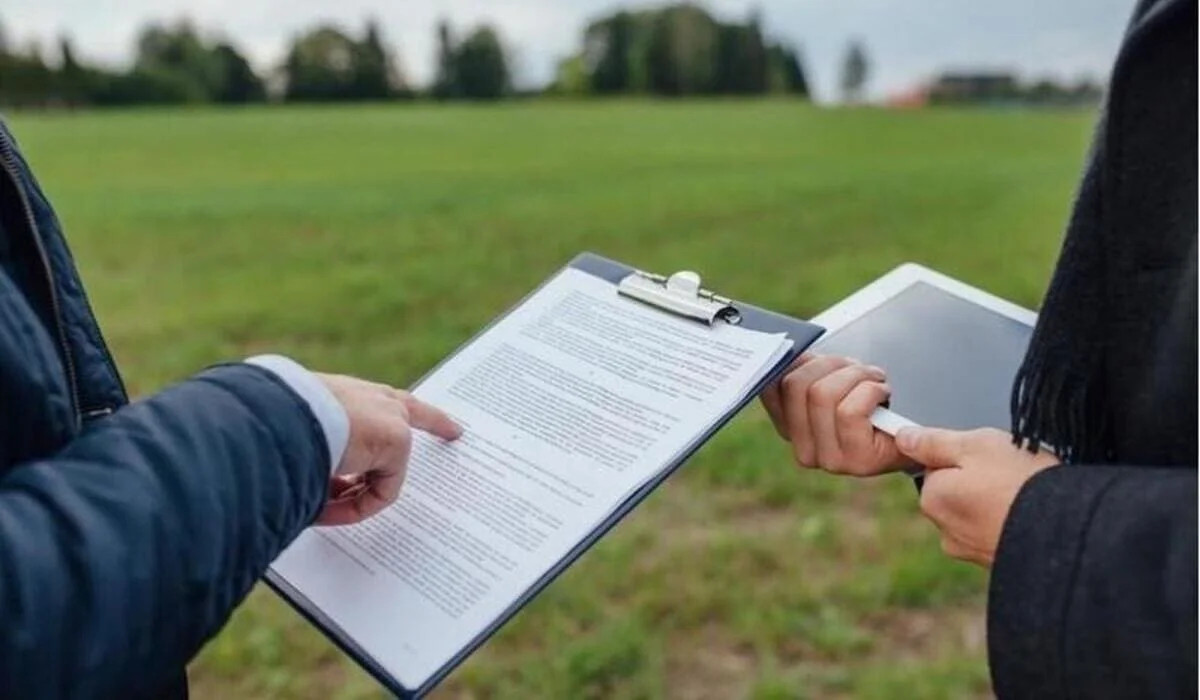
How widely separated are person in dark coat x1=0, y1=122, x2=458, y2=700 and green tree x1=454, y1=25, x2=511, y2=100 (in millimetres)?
15789

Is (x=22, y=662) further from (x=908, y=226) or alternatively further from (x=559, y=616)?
(x=908, y=226)

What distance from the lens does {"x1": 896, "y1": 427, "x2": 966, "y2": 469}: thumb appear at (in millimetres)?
924

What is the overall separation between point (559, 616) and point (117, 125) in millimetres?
11765

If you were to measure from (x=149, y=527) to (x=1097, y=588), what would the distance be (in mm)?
512

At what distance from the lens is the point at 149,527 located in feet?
2.45

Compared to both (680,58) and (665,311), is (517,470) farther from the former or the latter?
(680,58)

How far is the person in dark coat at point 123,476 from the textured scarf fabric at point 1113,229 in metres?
0.43

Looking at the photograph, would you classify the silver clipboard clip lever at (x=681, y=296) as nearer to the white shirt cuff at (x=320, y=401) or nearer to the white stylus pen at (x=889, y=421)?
the white stylus pen at (x=889, y=421)

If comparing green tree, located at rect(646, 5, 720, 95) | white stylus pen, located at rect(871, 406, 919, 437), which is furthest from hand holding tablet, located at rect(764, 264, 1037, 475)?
green tree, located at rect(646, 5, 720, 95)

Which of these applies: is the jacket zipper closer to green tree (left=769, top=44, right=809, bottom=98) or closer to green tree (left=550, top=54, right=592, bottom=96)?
green tree (left=769, top=44, right=809, bottom=98)

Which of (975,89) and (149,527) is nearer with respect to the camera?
(149,527)

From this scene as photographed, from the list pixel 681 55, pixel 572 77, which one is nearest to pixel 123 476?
pixel 681 55

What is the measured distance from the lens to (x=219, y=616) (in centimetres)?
79

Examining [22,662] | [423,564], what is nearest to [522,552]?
[423,564]
